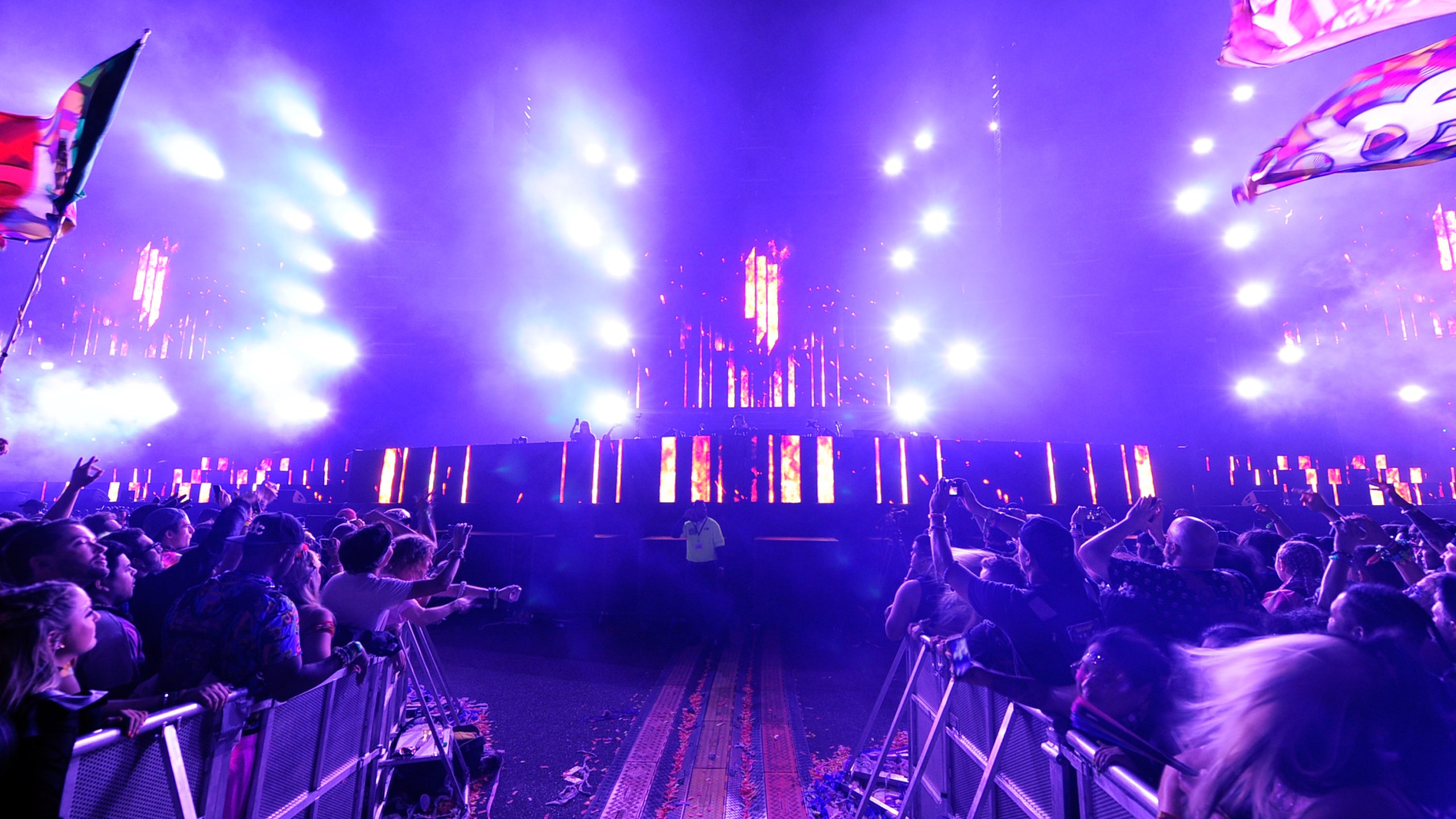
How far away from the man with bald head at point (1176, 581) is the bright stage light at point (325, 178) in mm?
23966

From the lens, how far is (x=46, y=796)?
1.75 metres

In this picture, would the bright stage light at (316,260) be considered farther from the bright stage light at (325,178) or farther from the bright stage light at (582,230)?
the bright stage light at (582,230)

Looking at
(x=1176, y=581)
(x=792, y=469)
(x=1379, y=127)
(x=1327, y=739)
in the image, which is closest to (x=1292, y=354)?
(x=792, y=469)

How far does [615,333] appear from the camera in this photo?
837 inches

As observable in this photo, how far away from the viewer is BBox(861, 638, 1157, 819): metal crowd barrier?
217 centimetres

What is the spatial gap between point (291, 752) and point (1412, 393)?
2549 cm

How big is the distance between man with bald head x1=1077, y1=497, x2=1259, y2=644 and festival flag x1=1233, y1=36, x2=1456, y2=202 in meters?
2.98

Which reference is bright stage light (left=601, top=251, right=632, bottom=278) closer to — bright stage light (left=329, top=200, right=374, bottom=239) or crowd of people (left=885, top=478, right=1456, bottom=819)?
bright stage light (left=329, top=200, right=374, bottom=239)

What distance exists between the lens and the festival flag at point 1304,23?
4.21 m

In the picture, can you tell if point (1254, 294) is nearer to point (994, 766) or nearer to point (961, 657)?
point (961, 657)

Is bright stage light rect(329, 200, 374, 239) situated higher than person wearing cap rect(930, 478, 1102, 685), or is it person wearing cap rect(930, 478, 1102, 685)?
bright stage light rect(329, 200, 374, 239)

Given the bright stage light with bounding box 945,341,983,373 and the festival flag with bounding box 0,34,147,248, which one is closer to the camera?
the festival flag with bounding box 0,34,147,248

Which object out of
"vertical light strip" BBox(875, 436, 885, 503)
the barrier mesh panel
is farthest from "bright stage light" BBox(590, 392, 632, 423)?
the barrier mesh panel

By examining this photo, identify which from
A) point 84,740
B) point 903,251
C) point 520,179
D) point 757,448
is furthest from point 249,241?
point 84,740
